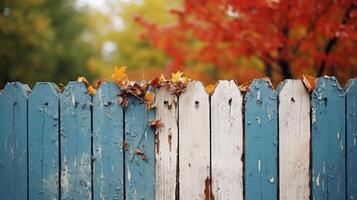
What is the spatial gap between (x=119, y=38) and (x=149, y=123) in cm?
1373

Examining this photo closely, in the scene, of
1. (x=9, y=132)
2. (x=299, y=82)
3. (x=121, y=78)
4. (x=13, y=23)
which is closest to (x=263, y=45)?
(x=299, y=82)

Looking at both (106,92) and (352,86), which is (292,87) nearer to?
(352,86)

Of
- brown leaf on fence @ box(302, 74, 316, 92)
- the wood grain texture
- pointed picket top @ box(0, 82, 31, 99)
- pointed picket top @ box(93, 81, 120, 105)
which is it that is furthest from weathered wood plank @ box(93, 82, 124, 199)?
brown leaf on fence @ box(302, 74, 316, 92)

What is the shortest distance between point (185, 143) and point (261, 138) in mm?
478

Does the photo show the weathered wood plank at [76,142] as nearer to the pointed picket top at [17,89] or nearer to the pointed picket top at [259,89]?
the pointed picket top at [17,89]

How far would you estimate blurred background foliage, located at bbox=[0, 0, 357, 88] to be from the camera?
40.9 ft

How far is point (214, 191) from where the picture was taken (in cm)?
239

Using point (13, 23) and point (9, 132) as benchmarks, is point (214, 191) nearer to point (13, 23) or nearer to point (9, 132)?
point (9, 132)

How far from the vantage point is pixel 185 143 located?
7.90 ft

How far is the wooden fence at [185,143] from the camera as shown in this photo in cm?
231

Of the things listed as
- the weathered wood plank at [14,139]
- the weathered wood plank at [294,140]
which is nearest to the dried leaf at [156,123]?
the weathered wood plank at [294,140]

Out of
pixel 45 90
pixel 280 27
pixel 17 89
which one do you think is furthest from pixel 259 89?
pixel 280 27

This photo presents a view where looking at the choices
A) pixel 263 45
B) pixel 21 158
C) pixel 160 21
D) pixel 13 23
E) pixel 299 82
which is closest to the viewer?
pixel 299 82

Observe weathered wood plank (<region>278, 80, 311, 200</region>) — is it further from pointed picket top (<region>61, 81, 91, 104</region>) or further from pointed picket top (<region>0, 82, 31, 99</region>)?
pointed picket top (<region>0, 82, 31, 99</region>)
